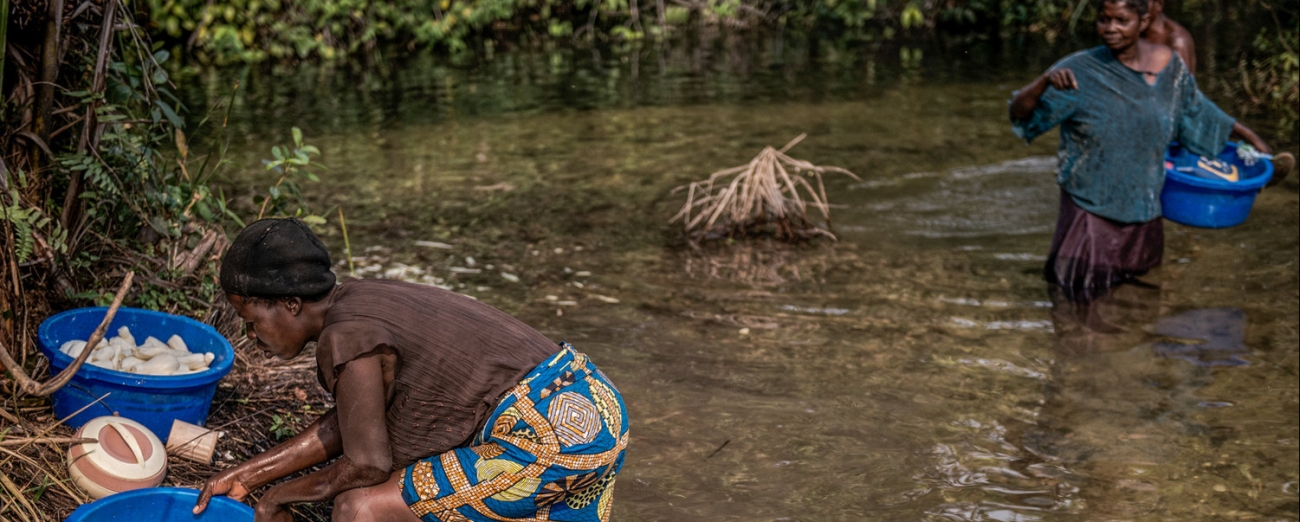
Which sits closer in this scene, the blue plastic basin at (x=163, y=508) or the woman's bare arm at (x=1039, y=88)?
the blue plastic basin at (x=163, y=508)

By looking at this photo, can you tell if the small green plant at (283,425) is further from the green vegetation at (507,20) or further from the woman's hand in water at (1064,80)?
the green vegetation at (507,20)

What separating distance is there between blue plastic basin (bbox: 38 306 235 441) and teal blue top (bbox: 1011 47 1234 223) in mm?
4101

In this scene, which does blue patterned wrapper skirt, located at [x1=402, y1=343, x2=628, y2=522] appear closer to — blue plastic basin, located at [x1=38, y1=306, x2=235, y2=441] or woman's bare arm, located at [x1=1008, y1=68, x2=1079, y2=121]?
blue plastic basin, located at [x1=38, y1=306, x2=235, y2=441]

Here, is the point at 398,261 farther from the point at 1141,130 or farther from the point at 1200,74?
the point at 1200,74

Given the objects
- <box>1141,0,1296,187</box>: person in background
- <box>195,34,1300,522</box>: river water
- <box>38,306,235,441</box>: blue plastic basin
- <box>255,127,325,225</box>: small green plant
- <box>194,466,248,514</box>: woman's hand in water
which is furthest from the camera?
<box>1141,0,1296,187</box>: person in background

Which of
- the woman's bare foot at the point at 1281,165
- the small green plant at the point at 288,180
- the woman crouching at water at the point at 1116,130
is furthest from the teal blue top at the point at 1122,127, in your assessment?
the small green plant at the point at 288,180

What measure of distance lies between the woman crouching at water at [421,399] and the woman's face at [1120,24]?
365 cm

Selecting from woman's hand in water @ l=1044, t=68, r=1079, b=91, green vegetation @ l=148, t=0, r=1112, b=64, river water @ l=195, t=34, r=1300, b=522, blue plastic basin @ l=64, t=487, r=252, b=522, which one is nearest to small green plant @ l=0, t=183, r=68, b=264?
blue plastic basin @ l=64, t=487, r=252, b=522

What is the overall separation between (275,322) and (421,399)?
0.39m

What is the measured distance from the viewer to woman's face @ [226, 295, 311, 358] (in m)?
2.71

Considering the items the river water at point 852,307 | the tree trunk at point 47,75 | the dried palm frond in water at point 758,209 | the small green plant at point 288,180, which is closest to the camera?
the tree trunk at point 47,75

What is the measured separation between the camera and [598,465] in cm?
283

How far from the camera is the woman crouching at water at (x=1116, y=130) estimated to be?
18.3 feet

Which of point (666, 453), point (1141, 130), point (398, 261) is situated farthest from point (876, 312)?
point (398, 261)
